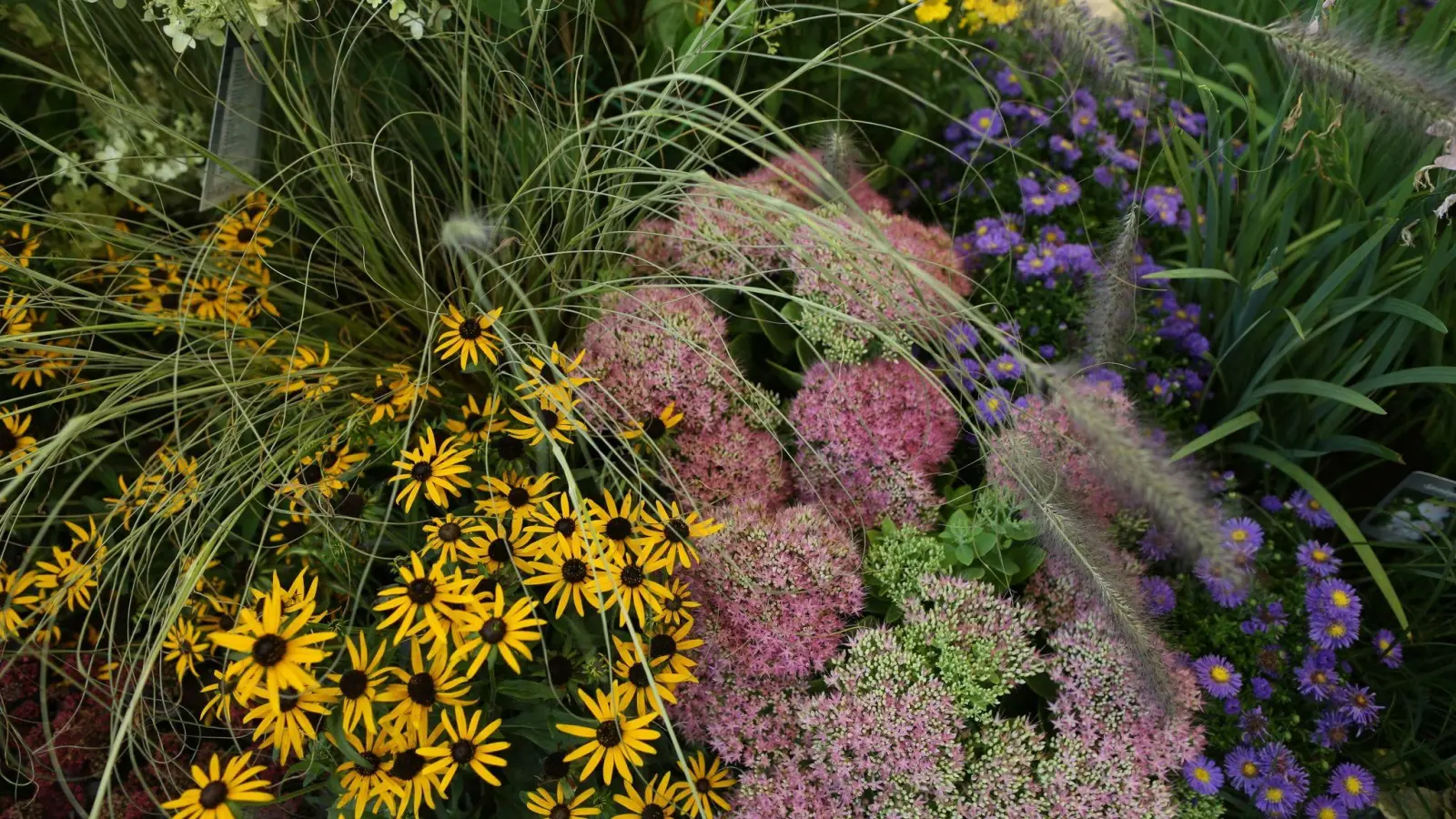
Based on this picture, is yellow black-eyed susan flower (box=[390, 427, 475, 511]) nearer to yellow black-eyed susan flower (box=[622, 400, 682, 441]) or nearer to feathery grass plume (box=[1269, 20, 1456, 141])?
yellow black-eyed susan flower (box=[622, 400, 682, 441])

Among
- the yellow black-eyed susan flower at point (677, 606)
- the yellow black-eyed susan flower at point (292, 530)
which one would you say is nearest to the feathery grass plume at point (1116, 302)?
the yellow black-eyed susan flower at point (677, 606)

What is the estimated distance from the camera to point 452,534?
100 cm

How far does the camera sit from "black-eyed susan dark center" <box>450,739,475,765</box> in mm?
921

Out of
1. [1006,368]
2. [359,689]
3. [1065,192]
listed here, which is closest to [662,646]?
[359,689]

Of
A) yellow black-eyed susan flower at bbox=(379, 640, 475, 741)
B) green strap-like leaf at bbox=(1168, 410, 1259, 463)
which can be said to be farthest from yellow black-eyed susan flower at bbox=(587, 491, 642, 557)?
green strap-like leaf at bbox=(1168, 410, 1259, 463)

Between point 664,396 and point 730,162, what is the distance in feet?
2.55

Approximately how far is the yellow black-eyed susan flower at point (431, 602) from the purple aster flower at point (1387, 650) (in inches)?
51.9

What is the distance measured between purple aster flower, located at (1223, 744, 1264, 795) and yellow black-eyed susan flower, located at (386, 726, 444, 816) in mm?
1002

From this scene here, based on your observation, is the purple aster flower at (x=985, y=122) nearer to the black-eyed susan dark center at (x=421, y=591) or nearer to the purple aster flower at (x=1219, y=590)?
the purple aster flower at (x=1219, y=590)

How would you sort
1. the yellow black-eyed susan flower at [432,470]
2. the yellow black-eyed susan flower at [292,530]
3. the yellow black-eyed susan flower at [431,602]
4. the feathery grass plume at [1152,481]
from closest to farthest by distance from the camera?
the feathery grass plume at [1152,481]
the yellow black-eyed susan flower at [431,602]
the yellow black-eyed susan flower at [432,470]
the yellow black-eyed susan flower at [292,530]

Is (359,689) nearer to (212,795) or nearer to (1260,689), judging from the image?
(212,795)

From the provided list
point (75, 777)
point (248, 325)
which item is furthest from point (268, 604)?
point (248, 325)

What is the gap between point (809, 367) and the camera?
1.38 m

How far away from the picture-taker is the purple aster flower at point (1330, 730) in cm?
126
